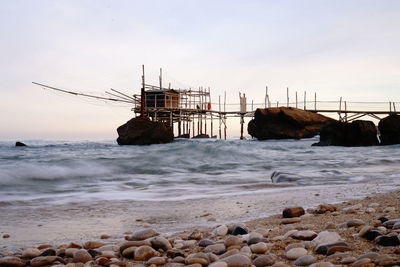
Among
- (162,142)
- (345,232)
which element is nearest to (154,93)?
(162,142)

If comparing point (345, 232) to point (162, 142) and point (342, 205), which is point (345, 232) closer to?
point (342, 205)

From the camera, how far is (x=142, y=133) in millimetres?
Answer: 30469

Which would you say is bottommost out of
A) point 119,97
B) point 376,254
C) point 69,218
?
point 69,218

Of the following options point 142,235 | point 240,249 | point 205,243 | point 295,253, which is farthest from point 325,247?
point 142,235

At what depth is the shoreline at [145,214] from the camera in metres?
3.94

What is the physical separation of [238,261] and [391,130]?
83.1 ft

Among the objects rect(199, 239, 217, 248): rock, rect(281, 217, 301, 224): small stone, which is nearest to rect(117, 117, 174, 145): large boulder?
rect(281, 217, 301, 224): small stone

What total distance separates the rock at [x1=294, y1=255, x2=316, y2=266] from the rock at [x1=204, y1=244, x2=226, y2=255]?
583 mm

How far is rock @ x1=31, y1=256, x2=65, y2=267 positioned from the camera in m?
2.67

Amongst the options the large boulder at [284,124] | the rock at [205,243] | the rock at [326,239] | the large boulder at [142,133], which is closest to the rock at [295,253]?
the rock at [326,239]

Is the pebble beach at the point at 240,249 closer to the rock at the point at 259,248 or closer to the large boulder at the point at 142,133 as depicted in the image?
the rock at the point at 259,248

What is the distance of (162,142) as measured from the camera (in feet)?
104

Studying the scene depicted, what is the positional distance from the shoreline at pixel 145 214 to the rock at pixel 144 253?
915 millimetres

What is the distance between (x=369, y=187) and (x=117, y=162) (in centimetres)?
846
